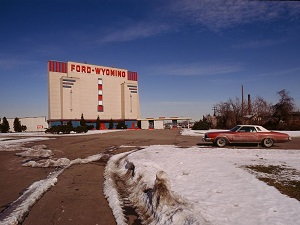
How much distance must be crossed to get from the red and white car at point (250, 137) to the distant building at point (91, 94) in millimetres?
50383

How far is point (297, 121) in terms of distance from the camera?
3894 centimetres

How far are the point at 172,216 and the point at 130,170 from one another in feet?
16.1

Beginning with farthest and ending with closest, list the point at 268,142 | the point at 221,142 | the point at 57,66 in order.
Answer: the point at 57,66 < the point at 221,142 < the point at 268,142

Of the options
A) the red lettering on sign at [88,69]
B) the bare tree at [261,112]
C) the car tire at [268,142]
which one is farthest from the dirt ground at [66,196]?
the red lettering on sign at [88,69]

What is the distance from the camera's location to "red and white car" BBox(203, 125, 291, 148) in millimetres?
15562

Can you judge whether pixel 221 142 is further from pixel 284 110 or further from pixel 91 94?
pixel 91 94

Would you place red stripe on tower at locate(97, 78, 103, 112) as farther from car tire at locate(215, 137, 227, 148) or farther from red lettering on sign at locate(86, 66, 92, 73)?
car tire at locate(215, 137, 227, 148)

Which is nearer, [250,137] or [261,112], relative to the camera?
[250,137]

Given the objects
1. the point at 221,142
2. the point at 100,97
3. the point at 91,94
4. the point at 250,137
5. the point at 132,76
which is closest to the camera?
the point at 250,137

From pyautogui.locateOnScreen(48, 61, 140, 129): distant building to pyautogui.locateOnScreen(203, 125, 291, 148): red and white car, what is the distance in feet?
165

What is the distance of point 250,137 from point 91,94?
184 ft

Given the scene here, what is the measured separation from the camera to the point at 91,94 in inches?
2623

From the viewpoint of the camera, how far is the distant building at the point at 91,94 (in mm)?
59812

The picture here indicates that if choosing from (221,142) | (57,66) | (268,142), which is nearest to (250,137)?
(268,142)
